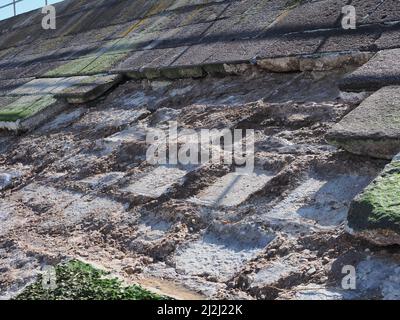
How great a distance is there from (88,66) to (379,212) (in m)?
3.66

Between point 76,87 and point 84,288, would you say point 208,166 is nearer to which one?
point 84,288

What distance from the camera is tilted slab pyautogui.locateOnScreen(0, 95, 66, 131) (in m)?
4.48

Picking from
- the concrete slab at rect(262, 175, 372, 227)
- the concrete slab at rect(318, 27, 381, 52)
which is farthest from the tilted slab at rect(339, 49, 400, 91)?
the concrete slab at rect(262, 175, 372, 227)

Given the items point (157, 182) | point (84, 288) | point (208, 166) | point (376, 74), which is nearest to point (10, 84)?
point (157, 182)

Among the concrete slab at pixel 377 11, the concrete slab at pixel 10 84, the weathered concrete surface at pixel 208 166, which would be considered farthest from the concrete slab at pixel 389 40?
the concrete slab at pixel 10 84

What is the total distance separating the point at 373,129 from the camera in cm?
228

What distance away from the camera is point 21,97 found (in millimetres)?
5102

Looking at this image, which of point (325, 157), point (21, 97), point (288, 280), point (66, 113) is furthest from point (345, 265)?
point (21, 97)

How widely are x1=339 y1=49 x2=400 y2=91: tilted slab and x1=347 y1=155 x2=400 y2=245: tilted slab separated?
838 mm

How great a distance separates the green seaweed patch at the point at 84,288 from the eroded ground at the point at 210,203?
0.08 m

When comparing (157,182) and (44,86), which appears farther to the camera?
(44,86)

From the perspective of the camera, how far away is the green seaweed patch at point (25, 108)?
180 inches

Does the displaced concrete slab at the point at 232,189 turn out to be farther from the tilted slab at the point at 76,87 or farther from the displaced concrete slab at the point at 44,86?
the displaced concrete slab at the point at 44,86

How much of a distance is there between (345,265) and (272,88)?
1.68 m
